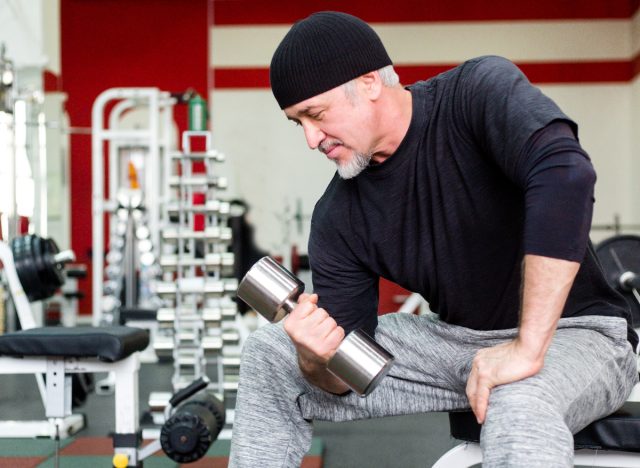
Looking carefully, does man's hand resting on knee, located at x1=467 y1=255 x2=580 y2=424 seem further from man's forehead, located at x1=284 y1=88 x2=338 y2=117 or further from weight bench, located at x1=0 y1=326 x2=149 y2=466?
weight bench, located at x1=0 y1=326 x2=149 y2=466

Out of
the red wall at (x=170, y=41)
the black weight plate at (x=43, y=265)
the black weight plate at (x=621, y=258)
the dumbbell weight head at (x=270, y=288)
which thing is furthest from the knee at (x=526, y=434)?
the red wall at (x=170, y=41)

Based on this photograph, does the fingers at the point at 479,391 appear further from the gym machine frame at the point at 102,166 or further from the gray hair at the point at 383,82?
the gym machine frame at the point at 102,166

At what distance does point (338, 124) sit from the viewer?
1.39 metres

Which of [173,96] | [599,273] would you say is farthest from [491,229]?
[173,96]

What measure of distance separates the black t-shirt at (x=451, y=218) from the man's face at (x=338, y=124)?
8 centimetres

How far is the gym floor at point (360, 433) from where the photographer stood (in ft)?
9.25

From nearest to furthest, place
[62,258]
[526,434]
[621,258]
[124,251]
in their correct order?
[526,434]
[621,258]
[62,258]
[124,251]

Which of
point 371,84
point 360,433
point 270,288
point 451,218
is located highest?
point 371,84

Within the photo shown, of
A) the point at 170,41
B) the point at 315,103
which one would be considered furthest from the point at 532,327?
the point at 170,41

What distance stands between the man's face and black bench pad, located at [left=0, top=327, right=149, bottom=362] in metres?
1.25

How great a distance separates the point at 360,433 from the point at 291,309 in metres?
1.98

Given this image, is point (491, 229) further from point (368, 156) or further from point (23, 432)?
point (23, 432)

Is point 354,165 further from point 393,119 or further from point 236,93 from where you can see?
point 236,93

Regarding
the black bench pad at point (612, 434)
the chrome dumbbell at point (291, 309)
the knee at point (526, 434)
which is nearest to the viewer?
the knee at point (526, 434)
